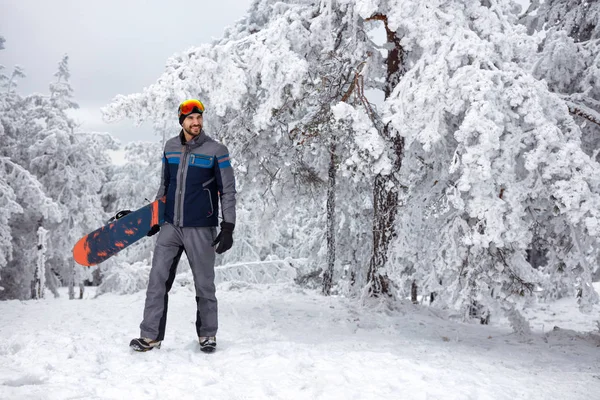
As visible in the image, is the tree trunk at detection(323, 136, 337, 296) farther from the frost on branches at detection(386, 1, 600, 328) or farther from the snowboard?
the snowboard

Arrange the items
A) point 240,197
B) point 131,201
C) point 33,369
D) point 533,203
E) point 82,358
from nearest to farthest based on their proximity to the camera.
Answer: point 33,369 < point 82,358 < point 533,203 < point 240,197 < point 131,201

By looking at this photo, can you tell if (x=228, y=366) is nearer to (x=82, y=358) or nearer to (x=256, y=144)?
(x=82, y=358)

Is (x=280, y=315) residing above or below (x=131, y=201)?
below

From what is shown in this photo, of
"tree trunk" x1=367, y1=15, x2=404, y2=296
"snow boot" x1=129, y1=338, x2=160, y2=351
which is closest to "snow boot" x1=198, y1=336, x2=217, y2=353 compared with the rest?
"snow boot" x1=129, y1=338, x2=160, y2=351

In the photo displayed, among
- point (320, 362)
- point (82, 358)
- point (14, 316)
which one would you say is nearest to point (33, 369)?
point (82, 358)

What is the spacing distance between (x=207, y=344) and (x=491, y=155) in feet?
12.4

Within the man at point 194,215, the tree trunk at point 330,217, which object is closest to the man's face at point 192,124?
the man at point 194,215

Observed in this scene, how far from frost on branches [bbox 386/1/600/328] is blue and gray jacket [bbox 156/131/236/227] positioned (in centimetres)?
240

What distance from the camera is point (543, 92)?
6.04m

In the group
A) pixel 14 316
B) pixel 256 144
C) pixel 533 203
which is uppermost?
pixel 256 144

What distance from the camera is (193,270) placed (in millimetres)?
4895

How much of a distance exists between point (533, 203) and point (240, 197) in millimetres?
5049

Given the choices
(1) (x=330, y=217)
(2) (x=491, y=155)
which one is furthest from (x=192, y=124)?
(1) (x=330, y=217)

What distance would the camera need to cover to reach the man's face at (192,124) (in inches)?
191
